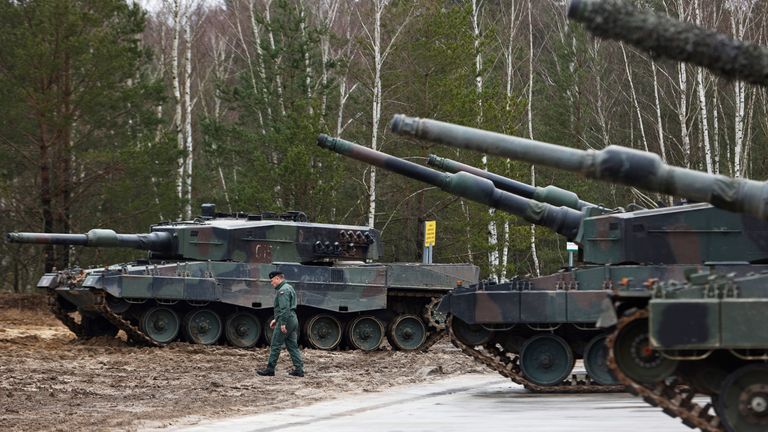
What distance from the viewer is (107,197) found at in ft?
110

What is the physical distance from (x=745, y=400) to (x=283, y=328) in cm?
841

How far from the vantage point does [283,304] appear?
1805cm

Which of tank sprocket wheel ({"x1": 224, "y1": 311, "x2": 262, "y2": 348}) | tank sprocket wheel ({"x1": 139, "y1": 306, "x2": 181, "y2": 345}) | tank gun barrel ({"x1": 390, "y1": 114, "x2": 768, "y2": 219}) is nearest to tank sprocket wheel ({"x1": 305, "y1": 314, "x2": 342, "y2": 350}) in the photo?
tank sprocket wheel ({"x1": 224, "y1": 311, "x2": 262, "y2": 348})

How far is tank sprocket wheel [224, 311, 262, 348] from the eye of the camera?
24.0 metres

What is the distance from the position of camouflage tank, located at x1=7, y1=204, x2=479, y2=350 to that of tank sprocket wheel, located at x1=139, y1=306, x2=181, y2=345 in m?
0.02

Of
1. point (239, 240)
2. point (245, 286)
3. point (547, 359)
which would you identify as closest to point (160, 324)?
point (245, 286)

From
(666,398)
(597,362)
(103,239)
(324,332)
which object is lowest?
(666,398)

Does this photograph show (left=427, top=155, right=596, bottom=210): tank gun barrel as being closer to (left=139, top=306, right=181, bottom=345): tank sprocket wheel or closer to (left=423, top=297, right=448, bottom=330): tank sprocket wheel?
(left=423, top=297, right=448, bottom=330): tank sprocket wheel

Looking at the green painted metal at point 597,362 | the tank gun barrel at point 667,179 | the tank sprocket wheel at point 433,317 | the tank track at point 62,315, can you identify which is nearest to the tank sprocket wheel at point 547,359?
the green painted metal at point 597,362

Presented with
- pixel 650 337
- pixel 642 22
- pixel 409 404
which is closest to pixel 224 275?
pixel 409 404

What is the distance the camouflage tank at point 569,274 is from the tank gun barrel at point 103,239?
7.53 m

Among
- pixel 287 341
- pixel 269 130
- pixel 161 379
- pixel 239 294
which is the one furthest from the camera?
pixel 269 130

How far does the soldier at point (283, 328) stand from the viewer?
17.9 metres

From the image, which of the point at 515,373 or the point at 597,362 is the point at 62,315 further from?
the point at 597,362
